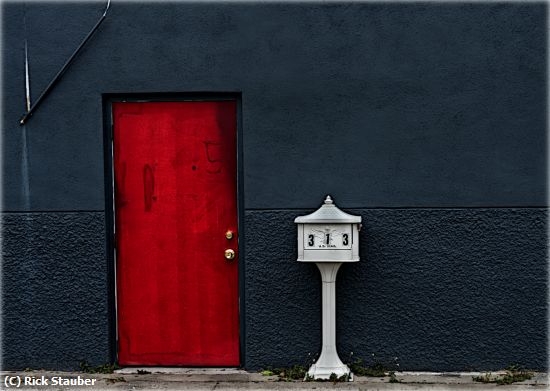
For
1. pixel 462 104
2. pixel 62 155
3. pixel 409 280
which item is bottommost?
pixel 409 280

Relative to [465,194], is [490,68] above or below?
above

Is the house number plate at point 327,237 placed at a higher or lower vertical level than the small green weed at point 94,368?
higher

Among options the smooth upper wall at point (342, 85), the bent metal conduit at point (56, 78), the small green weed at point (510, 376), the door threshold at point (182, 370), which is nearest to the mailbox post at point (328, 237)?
the smooth upper wall at point (342, 85)

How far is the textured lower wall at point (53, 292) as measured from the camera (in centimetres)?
566

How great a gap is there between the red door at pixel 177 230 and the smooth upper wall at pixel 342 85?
7.5 inches

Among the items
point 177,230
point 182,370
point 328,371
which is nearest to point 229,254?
point 177,230

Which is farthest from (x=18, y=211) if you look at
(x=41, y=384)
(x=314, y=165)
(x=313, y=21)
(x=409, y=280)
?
(x=409, y=280)

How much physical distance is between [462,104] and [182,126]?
2.14 m

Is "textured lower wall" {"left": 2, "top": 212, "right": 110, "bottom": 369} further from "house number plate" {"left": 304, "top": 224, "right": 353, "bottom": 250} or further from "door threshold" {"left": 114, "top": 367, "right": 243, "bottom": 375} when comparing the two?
"house number plate" {"left": 304, "top": 224, "right": 353, "bottom": 250}

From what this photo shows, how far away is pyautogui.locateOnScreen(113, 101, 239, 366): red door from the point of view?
5.62 meters

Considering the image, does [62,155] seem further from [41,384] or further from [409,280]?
[409,280]

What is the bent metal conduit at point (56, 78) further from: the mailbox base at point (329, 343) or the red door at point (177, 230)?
the mailbox base at point (329, 343)

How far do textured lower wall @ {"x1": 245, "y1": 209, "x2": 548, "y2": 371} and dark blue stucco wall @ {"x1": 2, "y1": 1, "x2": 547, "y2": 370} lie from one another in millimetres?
11

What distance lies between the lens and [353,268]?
5.56 metres
